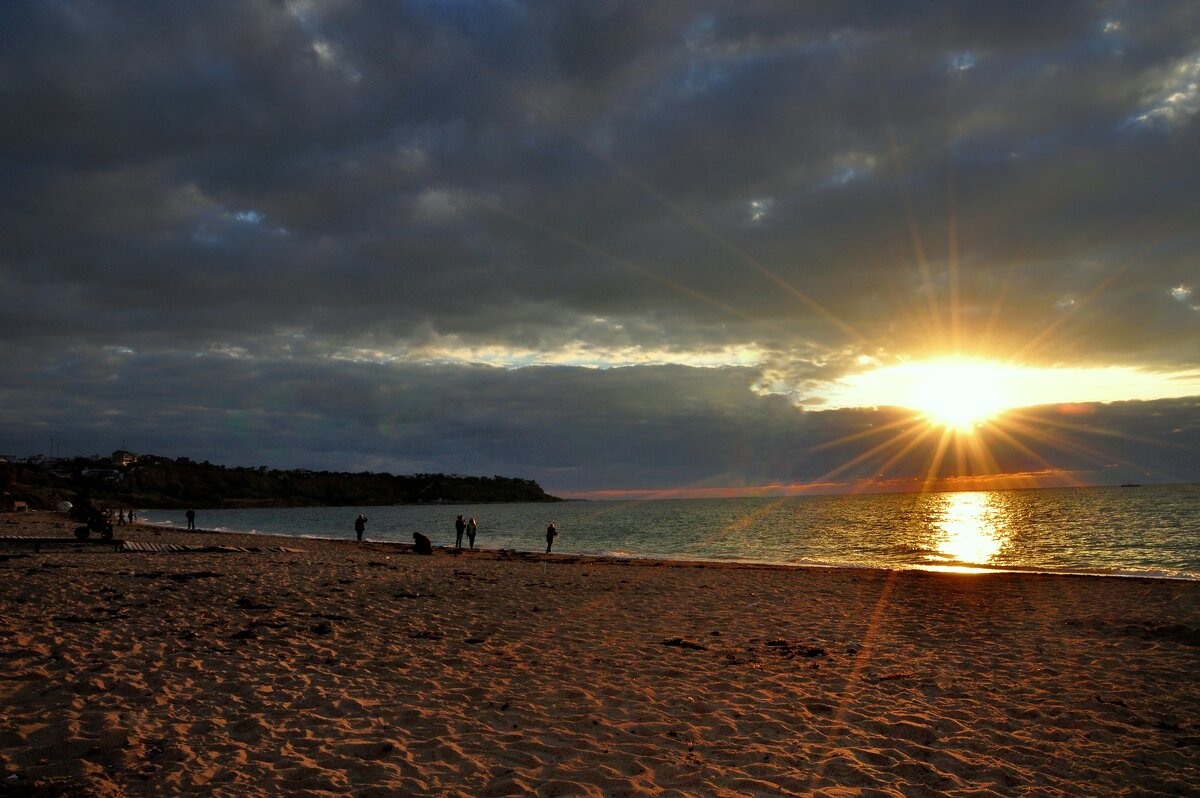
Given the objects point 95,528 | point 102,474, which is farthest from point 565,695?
point 102,474

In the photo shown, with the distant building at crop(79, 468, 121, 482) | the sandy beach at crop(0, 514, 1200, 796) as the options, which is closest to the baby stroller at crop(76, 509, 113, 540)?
the sandy beach at crop(0, 514, 1200, 796)

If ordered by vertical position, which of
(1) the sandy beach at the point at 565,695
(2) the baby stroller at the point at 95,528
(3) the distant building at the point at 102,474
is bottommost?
(3) the distant building at the point at 102,474

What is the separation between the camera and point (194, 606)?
13.1 m

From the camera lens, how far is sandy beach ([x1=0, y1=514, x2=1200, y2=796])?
6.34m

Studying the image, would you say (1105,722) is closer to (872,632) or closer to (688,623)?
(872,632)

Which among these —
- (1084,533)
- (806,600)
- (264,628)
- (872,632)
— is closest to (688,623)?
(872,632)

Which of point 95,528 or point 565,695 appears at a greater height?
point 565,695

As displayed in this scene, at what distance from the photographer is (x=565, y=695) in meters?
8.85

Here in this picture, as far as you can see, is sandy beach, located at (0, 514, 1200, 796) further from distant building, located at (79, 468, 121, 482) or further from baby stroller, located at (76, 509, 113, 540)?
distant building, located at (79, 468, 121, 482)

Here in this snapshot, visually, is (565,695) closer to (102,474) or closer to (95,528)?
(95,528)

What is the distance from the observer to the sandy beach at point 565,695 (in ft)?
20.8

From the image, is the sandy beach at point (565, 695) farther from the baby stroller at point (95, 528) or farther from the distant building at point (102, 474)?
the distant building at point (102, 474)

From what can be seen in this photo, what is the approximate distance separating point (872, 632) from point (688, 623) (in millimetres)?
3681

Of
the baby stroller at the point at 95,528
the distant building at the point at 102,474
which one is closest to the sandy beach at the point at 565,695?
the baby stroller at the point at 95,528
